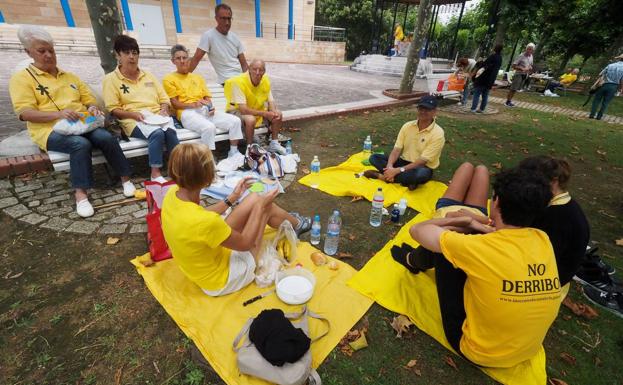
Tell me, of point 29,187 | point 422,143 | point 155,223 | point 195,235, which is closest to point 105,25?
point 29,187

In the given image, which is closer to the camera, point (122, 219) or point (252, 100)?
point (122, 219)

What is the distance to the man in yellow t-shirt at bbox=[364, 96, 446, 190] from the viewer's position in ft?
14.5

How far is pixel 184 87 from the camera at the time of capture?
508 cm

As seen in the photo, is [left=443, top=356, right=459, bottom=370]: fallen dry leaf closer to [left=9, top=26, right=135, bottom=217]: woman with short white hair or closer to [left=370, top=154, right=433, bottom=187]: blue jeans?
[left=370, top=154, right=433, bottom=187]: blue jeans

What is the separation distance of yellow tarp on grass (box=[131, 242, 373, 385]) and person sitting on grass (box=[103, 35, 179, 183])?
6.19ft

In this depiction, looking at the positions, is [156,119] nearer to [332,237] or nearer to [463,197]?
[332,237]

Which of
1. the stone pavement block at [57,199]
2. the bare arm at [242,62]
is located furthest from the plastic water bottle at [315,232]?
the bare arm at [242,62]

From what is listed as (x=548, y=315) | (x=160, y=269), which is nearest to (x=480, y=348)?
(x=548, y=315)

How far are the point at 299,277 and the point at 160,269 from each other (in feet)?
4.46

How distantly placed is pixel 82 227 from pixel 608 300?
5.45 metres

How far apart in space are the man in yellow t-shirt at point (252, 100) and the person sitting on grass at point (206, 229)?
9.29ft

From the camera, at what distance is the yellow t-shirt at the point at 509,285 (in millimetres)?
1817

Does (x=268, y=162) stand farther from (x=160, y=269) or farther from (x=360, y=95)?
(x=360, y=95)

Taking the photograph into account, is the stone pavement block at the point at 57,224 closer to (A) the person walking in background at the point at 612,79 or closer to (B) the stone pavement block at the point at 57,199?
(B) the stone pavement block at the point at 57,199
